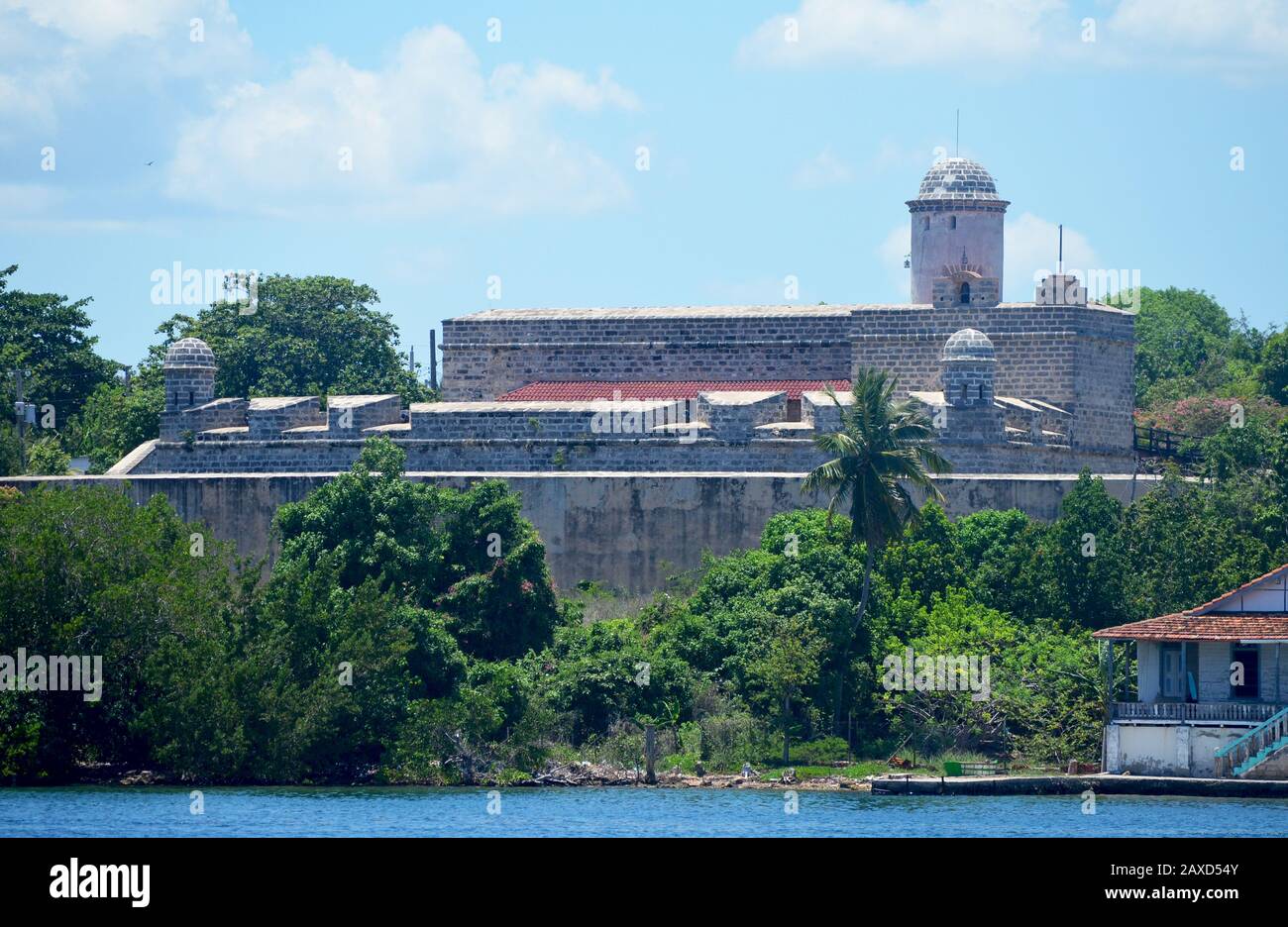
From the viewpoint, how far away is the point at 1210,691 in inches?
1558

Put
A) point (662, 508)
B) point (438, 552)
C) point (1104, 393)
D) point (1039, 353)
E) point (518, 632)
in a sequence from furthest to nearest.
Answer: point (1104, 393) → point (1039, 353) → point (662, 508) → point (438, 552) → point (518, 632)

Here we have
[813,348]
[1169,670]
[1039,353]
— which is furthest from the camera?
[813,348]

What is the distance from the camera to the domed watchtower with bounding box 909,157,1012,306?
5106cm

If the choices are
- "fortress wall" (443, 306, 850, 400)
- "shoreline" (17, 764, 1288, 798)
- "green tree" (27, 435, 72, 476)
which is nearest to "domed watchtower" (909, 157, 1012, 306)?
"fortress wall" (443, 306, 850, 400)

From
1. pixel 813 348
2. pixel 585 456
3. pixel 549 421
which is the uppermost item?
pixel 813 348

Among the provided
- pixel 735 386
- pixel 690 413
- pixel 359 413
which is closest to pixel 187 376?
pixel 359 413

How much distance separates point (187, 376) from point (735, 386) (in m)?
10.7

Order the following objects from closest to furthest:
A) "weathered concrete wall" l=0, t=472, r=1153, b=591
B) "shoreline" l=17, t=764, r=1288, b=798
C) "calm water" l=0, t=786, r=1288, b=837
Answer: "calm water" l=0, t=786, r=1288, b=837
"shoreline" l=17, t=764, r=1288, b=798
"weathered concrete wall" l=0, t=472, r=1153, b=591

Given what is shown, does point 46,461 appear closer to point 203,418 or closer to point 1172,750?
point 203,418

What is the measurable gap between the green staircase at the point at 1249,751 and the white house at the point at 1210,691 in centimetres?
1

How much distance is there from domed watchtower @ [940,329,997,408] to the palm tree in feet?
11.9

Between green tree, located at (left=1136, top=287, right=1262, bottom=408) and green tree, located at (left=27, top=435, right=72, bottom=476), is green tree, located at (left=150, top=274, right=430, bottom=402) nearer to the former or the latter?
green tree, located at (left=27, top=435, right=72, bottom=476)

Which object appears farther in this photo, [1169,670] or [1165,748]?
[1169,670]
